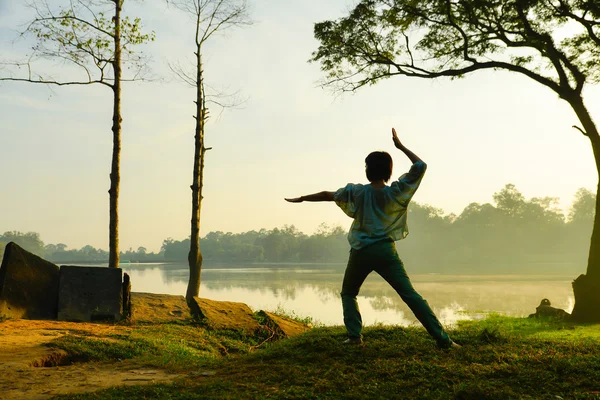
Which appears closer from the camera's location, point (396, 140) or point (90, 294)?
point (396, 140)

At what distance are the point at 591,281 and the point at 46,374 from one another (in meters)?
11.1

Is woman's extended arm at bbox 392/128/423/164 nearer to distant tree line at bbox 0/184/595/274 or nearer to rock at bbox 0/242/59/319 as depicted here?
rock at bbox 0/242/59/319

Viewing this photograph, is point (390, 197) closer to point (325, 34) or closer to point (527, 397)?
point (527, 397)

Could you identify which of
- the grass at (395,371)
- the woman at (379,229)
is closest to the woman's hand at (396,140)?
the woman at (379,229)

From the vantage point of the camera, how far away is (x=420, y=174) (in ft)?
17.2

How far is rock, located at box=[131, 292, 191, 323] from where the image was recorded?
37.2 ft

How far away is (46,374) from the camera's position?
511cm

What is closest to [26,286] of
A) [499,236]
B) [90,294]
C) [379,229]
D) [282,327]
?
[90,294]

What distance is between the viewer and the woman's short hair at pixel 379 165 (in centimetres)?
530

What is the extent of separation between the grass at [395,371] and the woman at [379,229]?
13.3 inches

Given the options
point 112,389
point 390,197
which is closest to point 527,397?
point 390,197

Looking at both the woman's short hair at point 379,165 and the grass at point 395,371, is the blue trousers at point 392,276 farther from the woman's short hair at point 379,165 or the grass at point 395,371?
the woman's short hair at point 379,165

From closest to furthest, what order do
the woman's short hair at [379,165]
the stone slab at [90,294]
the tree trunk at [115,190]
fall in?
the woman's short hair at [379,165] → the stone slab at [90,294] → the tree trunk at [115,190]

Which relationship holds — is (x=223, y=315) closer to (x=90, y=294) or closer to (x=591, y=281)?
(x=90, y=294)
